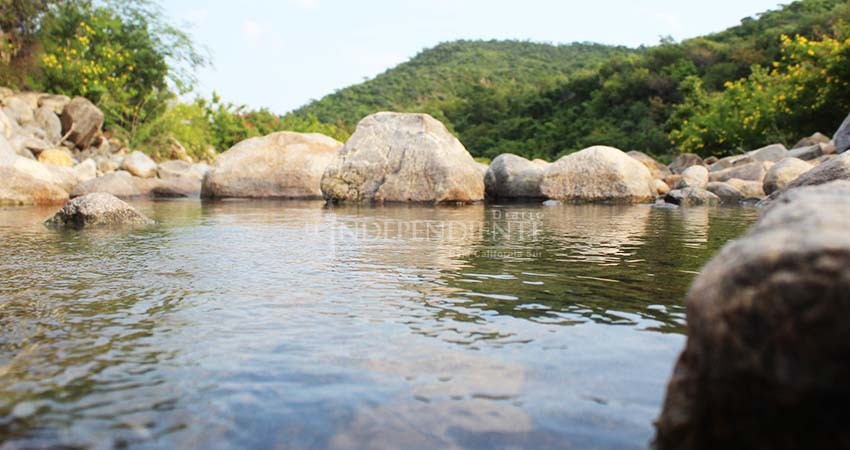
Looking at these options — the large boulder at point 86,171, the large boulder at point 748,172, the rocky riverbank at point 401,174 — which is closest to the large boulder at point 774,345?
the rocky riverbank at point 401,174

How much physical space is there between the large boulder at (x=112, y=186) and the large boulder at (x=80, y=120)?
5.71m

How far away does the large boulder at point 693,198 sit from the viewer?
13531mm

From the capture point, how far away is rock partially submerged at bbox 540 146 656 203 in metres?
15.0

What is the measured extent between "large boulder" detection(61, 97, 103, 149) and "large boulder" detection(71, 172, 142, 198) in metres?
5.71

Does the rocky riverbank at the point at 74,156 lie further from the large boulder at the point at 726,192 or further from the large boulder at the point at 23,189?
the large boulder at the point at 726,192

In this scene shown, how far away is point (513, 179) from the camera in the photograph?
54.1 feet

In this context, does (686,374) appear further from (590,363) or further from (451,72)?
(451,72)

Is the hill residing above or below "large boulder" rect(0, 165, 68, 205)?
above

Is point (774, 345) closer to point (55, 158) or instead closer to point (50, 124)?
point (55, 158)

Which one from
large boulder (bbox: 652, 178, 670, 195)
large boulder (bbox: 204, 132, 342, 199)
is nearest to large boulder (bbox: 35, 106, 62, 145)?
large boulder (bbox: 204, 132, 342, 199)

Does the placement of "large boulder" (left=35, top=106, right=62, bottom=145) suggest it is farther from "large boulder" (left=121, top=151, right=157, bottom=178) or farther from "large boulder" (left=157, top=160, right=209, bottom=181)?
"large boulder" (left=157, top=160, right=209, bottom=181)

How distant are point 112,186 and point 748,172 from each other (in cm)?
1498

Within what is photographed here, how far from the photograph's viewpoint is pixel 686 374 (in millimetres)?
1615

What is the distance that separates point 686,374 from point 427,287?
2530mm
